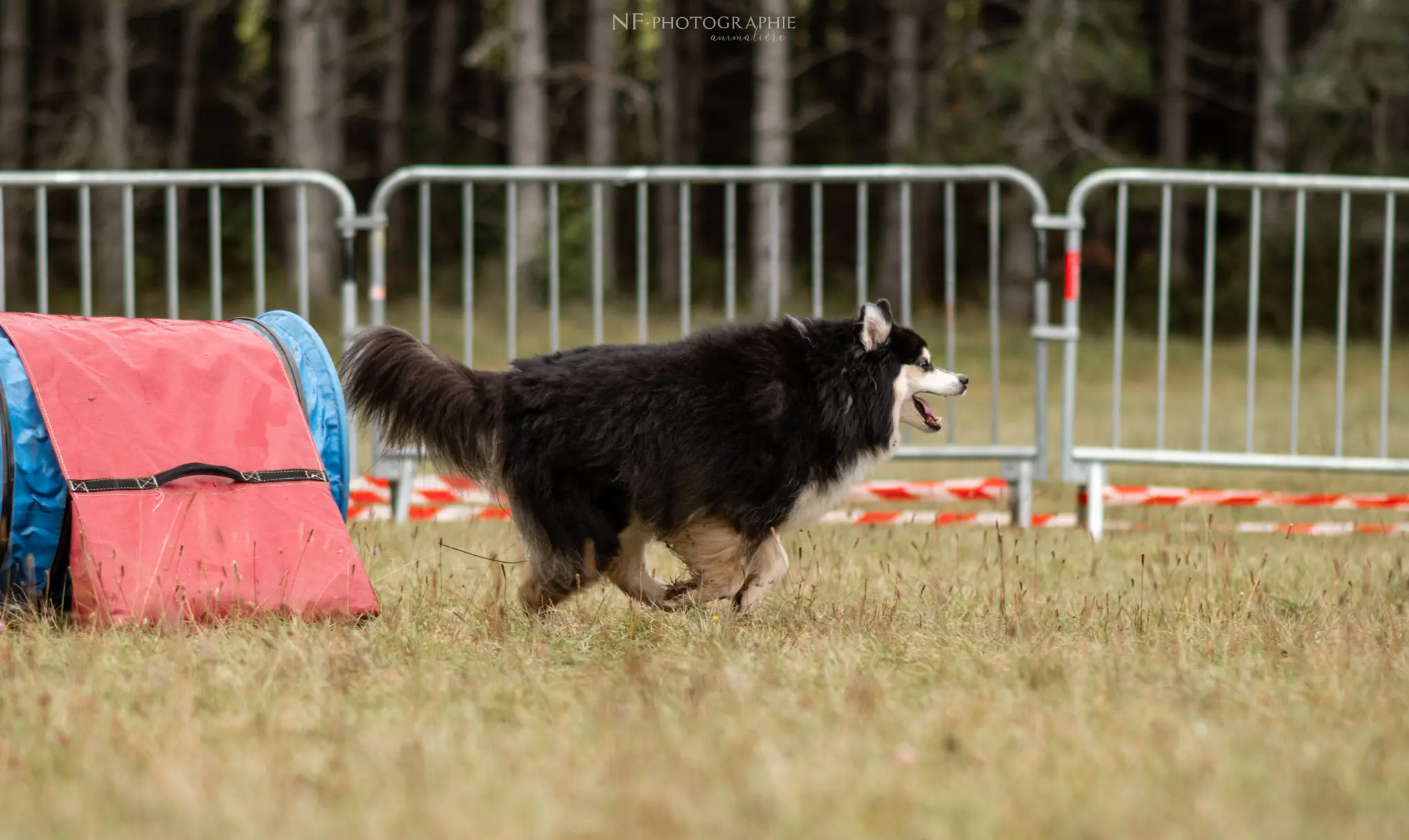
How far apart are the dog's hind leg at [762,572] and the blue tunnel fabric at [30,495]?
6.97 feet

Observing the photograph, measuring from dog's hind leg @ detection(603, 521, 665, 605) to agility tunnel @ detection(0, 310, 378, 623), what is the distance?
0.84 m

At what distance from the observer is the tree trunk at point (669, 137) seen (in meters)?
26.3

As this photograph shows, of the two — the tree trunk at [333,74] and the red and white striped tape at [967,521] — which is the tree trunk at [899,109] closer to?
the tree trunk at [333,74]

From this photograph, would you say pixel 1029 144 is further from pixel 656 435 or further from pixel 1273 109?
pixel 656 435

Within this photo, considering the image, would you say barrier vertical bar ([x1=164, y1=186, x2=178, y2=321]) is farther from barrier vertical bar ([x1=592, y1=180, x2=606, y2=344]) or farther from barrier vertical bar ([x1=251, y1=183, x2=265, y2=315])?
barrier vertical bar ([x1=592, y1=180, x2=606, y2=344])

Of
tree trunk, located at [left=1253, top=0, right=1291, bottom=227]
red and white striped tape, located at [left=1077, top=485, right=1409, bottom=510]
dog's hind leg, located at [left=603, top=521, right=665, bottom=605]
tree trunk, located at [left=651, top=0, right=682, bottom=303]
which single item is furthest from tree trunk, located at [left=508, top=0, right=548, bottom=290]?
dog's hind leg, located at [left=603, top=521, right=665, bottom=605]

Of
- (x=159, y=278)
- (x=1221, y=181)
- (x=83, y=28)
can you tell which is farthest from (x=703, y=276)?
(x=1221, y=181)

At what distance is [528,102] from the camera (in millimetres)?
19859

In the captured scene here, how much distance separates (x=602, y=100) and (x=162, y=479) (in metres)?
19.1

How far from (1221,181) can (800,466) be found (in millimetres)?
3844

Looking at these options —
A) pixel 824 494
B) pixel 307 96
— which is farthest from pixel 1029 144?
pixel 824 494

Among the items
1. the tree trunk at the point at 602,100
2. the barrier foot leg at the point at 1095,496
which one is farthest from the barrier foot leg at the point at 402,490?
the tree trunk at the point at 602,100

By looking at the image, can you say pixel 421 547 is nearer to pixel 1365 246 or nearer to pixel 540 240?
pixel 540 240

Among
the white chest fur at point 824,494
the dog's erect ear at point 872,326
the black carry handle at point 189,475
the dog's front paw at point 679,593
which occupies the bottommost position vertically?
the dog's front paw at point 679,593
